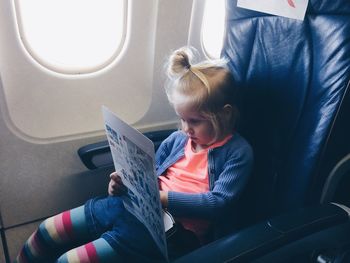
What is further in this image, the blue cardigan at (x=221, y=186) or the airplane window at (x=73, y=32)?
the airplane window at (x=73, y=32)

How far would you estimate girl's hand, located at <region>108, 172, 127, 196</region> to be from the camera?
3.23 feet

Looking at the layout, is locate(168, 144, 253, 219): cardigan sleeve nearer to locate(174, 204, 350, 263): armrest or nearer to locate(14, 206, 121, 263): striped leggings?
locate(174, 204, 350, 263): armrest

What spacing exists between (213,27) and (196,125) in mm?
785

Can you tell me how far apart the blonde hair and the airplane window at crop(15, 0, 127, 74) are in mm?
437

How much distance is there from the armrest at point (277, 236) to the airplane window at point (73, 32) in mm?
871

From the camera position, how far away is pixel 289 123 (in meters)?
0.94

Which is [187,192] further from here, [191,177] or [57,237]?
[57,237]

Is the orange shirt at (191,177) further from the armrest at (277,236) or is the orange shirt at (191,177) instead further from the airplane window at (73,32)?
the airplane window at (73,32)

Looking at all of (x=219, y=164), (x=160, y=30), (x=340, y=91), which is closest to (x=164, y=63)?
(x=160, y=30)

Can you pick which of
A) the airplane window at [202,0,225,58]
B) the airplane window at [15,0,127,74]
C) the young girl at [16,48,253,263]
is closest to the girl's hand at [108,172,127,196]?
the young girl at [16,48,253,263]

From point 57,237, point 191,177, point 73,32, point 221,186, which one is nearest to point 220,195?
point 221,186

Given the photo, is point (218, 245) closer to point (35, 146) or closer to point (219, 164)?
point (219, 164)

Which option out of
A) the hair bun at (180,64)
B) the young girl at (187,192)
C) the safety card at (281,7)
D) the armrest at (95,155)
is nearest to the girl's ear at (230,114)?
the young girl at (187,192)

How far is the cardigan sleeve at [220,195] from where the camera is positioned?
93cm
